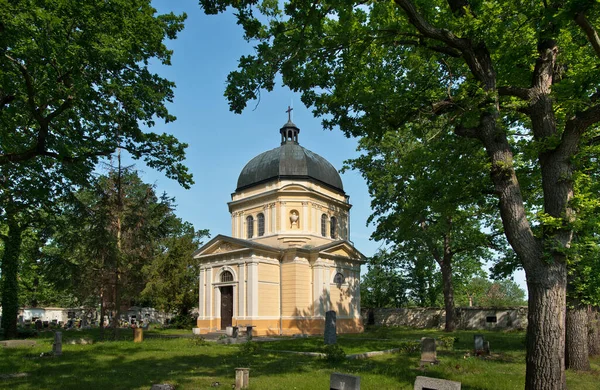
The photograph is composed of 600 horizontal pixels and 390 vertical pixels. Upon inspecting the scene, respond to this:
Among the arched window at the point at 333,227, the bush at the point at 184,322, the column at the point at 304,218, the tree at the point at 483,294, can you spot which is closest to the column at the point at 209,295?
the bush at the point at 184,322

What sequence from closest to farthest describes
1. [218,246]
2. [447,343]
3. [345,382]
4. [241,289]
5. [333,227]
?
1. [345,382]
2. [447,343]
3. [241,289]
4. [218,246]
5. [333,227]

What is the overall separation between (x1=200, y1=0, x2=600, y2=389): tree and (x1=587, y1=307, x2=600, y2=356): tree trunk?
7200mm

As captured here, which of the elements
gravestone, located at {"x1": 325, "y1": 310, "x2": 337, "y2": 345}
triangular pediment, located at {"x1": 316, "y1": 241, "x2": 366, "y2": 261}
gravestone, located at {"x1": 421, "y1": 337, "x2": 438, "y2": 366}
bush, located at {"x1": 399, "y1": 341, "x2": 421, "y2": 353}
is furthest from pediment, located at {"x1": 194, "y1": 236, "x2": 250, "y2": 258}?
gravestone, located at {"x1": 421, "y1": 337, "x2": 438, "y2": 366}

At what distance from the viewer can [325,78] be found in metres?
9.42

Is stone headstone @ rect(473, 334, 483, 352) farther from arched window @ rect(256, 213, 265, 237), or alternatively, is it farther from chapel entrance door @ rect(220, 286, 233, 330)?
arched window @ rect(256, 213, 265, 237)

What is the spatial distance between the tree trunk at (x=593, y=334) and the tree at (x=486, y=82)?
7200mm

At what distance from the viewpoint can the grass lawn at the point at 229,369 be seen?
10.0 metres

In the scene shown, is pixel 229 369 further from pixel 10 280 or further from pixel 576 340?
pixel 10 280

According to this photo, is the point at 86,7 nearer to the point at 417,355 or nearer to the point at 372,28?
the point at 372,28

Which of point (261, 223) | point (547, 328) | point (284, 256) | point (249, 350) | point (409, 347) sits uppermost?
point (261, 223)

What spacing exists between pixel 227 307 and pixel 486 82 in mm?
22754

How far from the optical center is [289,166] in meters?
30.0

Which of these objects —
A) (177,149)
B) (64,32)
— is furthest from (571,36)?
(64,32)

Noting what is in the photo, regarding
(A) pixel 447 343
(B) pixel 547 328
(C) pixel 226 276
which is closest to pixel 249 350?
(A) pixel 447 343
